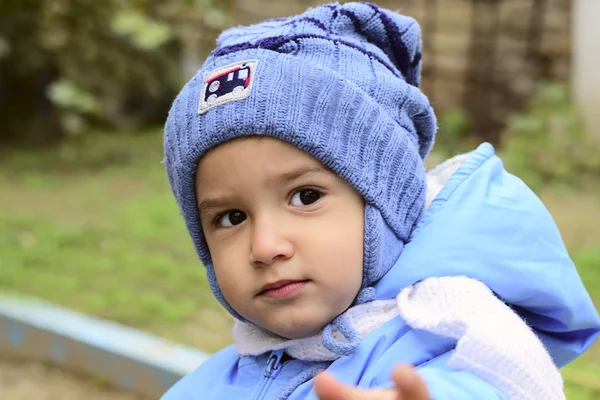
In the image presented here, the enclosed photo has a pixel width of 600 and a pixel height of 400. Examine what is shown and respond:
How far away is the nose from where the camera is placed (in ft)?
4.42

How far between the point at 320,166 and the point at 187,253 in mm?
3445

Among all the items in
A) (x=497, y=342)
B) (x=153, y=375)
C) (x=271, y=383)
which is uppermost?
(x=497, y=342)

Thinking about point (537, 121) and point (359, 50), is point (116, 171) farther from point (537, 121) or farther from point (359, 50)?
point (359, 50)

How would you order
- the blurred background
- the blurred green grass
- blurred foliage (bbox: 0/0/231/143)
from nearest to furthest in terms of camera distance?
1. the blurred green grass
2. the blurred background
3. blurred foliage (bbox: 0/0/231/143)

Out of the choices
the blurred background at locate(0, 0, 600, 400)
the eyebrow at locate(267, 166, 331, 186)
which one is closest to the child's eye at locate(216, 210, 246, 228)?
the eyebrow at locate(267, 166, 331, 186)

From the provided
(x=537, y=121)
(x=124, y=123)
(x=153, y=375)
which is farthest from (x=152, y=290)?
(x=124, y=123)

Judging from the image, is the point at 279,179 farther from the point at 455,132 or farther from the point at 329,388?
the point at 455,132

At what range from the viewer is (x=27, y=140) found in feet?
29.1

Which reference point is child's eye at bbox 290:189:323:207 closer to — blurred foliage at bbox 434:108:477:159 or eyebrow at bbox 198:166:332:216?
eyebrow at bbox 198:166:332:216

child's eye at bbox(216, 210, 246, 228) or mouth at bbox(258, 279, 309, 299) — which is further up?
child's eye at bbox(216, 210, 246, 228)

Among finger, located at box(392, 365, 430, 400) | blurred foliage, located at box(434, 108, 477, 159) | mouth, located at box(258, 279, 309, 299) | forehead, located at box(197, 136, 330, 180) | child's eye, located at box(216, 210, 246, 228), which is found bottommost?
finger, located at box(392, 365, 430, 400)

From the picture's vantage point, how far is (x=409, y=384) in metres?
1.04

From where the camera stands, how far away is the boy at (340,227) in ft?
4.48

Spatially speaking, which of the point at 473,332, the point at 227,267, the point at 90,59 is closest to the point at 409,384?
the point at 473,332
